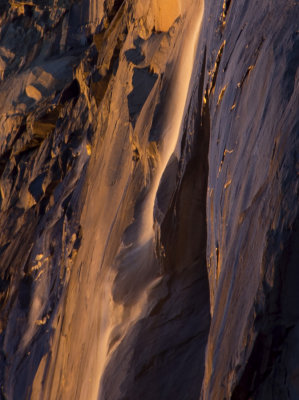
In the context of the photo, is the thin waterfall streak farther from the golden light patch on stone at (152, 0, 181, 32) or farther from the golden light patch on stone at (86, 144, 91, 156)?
the golden light patch on stone at (86, 144, 91, 156)

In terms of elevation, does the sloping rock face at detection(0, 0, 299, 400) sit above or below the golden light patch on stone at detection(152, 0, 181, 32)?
below

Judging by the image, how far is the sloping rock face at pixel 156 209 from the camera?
3.17 meters

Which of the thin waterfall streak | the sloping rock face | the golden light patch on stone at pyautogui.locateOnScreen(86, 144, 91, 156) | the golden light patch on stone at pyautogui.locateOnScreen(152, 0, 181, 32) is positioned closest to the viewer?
the sloping rock face

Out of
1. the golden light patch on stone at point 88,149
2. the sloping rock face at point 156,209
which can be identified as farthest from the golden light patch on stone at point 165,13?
the golden light patch on stone at point 88,149

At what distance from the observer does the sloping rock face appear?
317 centimetres

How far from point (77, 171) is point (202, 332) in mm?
4550

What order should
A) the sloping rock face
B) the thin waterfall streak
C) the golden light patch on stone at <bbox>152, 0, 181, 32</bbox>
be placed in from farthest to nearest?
the golden light patch on stone at <bbox>152, 0, 181, 32</bbox>
the thin waterfall streak
the sloping rock face

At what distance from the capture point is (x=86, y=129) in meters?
9.59

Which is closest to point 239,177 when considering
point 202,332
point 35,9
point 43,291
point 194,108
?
point 202,332

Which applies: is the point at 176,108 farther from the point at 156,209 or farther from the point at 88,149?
the point at 88,149

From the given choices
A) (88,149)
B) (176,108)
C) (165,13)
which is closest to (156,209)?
(176,108)

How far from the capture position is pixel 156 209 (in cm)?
570

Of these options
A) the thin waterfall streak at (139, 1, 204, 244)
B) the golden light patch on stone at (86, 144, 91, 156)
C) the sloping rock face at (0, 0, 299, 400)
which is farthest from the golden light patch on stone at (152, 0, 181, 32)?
the golden light patch on stone at (86, 144, 91, 156)

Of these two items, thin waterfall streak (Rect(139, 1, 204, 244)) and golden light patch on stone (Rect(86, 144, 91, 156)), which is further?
golden light patch on stone (Rect(86, 144, 91, 156))
